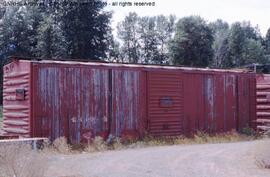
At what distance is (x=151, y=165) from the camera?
11641 mm

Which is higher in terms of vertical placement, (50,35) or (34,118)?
(50,35)

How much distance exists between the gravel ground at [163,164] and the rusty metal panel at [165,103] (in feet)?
11.0

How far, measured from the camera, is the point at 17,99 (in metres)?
16.5

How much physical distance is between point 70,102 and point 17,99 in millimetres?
1799

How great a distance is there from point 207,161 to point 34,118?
5980 mm

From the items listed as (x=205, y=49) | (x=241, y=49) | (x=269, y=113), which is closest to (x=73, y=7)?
(x=205, y=49)

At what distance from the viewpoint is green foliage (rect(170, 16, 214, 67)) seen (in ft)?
176

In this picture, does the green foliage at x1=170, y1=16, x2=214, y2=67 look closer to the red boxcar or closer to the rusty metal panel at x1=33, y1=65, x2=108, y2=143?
the red boxcar

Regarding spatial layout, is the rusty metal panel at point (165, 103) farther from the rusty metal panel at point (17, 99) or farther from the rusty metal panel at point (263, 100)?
the rusty metal panel at point (17, 99)

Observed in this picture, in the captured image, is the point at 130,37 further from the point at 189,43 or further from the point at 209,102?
the point at 209,102

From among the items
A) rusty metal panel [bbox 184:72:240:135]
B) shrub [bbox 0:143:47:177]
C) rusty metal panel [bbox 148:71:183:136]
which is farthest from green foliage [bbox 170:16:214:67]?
shrub [bbox 0:143:47:177]

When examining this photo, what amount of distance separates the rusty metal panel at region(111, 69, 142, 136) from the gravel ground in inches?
97.0

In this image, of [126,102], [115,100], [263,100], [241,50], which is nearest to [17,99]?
[115,100]

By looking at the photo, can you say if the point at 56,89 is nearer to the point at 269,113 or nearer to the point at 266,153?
the point at 266,153
